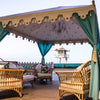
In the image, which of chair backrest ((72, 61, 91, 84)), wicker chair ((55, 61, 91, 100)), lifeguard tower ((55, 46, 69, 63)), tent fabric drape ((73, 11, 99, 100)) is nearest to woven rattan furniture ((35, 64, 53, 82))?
wicker chair ((55, 61, 91, 100))

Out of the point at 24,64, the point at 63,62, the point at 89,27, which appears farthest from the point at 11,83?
the point at 63,62

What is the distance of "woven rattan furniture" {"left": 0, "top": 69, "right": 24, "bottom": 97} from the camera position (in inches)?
135

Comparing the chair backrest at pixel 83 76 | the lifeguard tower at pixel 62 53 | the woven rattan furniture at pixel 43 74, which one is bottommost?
the woven rattan furniture at pixel 43 74

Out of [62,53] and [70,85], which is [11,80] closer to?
[70,85]

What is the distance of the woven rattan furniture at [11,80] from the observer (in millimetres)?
3434

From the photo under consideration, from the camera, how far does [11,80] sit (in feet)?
11.6

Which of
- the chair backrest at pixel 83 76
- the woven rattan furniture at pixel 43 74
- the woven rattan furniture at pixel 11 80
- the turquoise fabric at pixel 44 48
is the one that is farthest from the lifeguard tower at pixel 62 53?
the chair backrest at pixel 83 76

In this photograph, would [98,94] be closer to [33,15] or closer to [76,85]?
[76,85]

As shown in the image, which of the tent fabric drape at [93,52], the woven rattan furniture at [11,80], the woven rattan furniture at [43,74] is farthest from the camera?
the woven rattan furniture at [43,74]

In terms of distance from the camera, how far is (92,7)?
3086mm

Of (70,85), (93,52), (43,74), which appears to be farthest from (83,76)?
(43,74)

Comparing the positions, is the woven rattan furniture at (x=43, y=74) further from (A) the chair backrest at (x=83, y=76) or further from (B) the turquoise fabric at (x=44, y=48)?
(A) the chair backrest at (x=83, y=76)

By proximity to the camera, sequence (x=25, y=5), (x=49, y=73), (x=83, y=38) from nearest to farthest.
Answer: (x=49, y=73) → (x=83, y=38) → (x=25, y=5)

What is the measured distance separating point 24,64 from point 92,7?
5489mm
